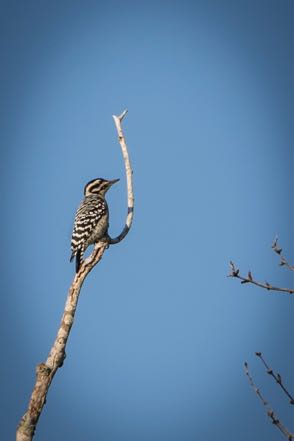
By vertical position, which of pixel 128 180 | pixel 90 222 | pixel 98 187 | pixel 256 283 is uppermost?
pixel 98 187

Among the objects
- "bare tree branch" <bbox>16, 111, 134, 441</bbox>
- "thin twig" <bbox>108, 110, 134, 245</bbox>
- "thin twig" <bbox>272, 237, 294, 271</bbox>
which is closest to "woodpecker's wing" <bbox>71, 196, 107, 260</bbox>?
"thin twig" <bbox>108, 110, 134, 245</bbox>

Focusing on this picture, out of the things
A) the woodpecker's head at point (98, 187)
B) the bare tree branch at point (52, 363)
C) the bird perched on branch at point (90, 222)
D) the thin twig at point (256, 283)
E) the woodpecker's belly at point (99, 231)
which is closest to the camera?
the thin twig at point (256, 283)

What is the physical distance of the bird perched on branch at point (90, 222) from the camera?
490 inches

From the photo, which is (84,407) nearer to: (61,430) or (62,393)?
(62,393)

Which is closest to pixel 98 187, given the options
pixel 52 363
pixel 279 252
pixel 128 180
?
pixel 128 180

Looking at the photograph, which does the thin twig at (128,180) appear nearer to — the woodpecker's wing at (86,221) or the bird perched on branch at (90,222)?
the bird perched on branch at (90,222)

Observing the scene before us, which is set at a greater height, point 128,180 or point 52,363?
point 128,180

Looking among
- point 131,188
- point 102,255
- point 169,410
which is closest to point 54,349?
point 102,255

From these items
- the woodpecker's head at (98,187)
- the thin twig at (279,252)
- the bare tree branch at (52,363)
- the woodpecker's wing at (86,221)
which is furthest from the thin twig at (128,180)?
the thin twig at (279,252)

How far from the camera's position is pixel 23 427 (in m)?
7.72

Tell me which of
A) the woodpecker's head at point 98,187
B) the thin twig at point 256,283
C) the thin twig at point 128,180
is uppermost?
the woodpecker's head at point 98,187

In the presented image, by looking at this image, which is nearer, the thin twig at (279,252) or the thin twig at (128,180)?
the thin twig at (279,252)

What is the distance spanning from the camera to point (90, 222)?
501 inches

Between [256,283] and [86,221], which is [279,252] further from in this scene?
[86,221]
